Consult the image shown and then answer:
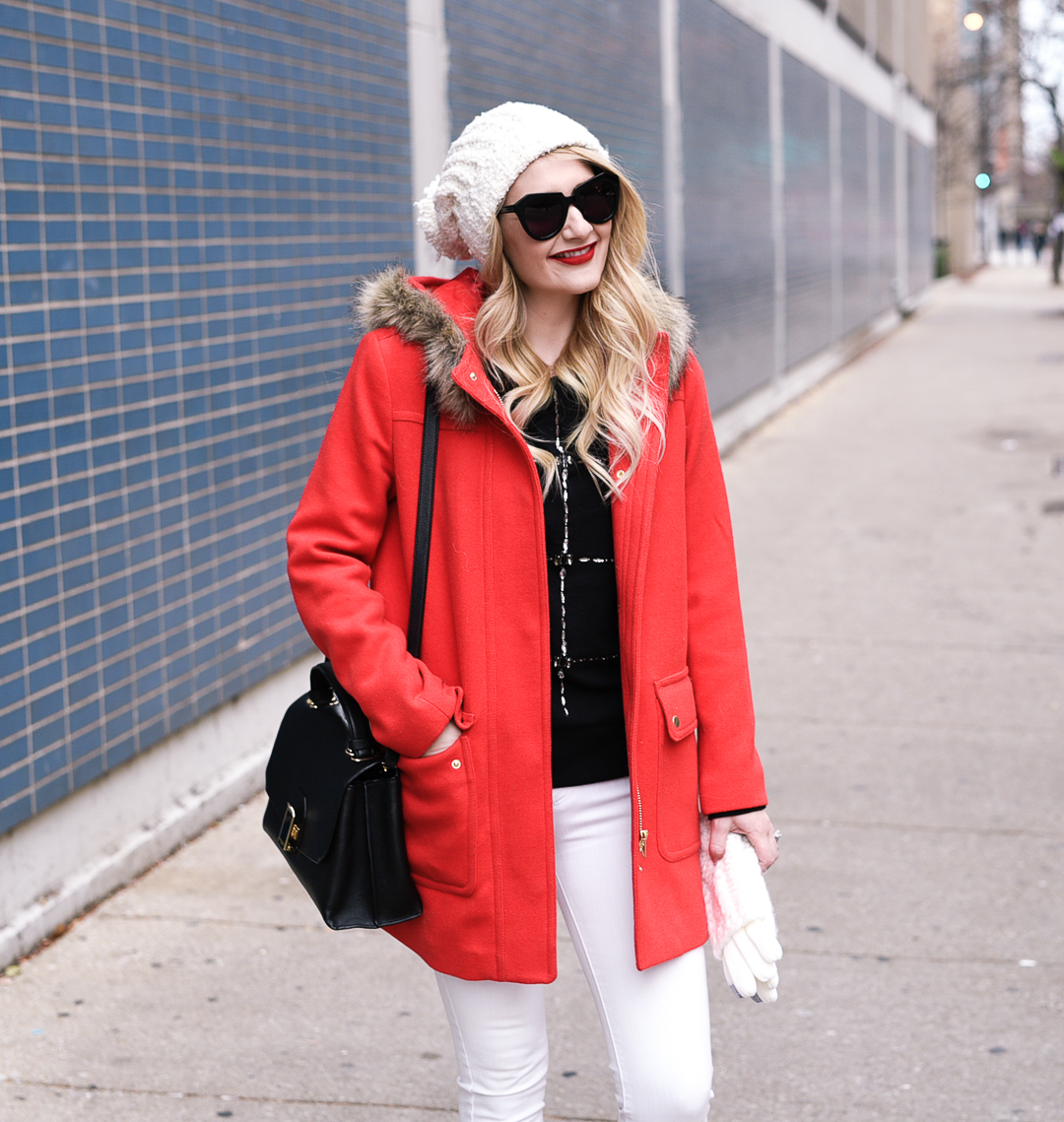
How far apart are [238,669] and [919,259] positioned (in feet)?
109

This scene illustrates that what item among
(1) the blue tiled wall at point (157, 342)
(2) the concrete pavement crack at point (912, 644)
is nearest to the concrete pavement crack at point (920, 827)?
(1) the blue tiled wall at point (157, 342)

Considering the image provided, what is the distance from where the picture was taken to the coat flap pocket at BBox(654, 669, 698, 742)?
2182 millimetres

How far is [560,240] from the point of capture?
2.23 meters

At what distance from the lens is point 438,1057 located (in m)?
3.44

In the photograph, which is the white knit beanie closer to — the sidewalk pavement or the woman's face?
the woman's face

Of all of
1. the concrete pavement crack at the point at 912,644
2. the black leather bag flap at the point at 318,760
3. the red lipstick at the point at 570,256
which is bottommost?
the concrete pavement crack at the point at 912,644

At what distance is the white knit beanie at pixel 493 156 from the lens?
2.24 m

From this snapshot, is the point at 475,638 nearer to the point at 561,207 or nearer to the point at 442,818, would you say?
the point at 442,818

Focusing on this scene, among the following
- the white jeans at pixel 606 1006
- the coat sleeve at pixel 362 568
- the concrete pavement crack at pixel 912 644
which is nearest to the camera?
the coat sleeve at pixel 362 568

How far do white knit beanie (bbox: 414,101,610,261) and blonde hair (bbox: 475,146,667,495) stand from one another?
3 cm

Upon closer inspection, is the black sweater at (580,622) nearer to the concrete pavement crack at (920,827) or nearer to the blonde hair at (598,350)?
the blonde hair at (598,350)

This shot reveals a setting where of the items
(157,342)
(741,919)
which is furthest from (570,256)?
(157,342)

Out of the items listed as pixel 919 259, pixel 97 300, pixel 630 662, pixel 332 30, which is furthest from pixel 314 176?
pixel 919 259

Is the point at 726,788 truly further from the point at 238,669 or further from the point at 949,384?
A: the point at 949,384
